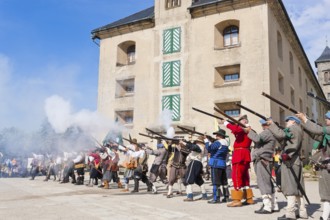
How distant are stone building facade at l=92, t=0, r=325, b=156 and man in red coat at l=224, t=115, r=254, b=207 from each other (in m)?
11.0

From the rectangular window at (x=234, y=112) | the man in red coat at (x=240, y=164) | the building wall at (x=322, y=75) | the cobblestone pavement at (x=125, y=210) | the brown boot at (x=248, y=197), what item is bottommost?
the cobblestone pavement at (x=125, y=210)

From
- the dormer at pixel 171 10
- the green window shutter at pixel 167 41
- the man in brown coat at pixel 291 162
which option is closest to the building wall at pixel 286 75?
the dormer at pixel 171 10

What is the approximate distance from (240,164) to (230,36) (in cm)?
1505

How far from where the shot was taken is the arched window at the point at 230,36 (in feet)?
69.5

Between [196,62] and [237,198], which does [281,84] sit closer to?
[196,62]

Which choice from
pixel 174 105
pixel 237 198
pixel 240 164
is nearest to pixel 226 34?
pixel 174 105

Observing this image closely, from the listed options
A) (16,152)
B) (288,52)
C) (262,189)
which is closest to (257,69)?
(288,52)

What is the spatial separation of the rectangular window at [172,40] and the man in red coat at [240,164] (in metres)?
15.0

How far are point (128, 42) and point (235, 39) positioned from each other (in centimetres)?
822

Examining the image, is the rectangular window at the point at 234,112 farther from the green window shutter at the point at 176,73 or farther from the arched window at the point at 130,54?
the arched window at the point at 130,54

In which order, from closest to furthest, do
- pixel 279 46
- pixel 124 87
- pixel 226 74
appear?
pixel 226 74
pixel 279 46
pixel 124 87

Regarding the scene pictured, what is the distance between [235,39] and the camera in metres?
21.1

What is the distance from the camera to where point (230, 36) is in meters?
21.4

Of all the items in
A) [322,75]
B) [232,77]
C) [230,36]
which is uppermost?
[322,75]
